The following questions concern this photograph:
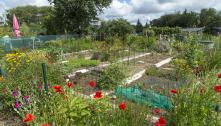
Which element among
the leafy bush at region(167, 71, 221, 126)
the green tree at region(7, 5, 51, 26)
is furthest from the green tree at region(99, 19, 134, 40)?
the green tree at region(7, 5, 51, 26)

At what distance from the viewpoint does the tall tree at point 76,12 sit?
25.9m

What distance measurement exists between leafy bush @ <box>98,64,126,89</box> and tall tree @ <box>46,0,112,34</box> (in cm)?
1937

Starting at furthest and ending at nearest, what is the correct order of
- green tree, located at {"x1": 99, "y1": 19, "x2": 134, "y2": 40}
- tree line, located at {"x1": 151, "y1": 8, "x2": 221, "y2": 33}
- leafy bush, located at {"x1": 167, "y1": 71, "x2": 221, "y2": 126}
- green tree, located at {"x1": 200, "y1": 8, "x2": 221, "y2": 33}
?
tree line, located at {"x1": 151, "y1": 8, "x2": 221, "y2": 33} < green tree, located at {"x1": 200, "y1": 8, "x2": 221, "y2": 33} < green tree, located at {"x1": 99, "y1": 19, "x2": 134, "y2": 40} < leafy bush, located at {"x1": 167, "y1": 71, "x2": 221, "y2": 126}

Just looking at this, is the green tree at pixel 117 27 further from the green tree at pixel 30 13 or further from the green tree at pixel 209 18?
the green tree at pixel 30 13

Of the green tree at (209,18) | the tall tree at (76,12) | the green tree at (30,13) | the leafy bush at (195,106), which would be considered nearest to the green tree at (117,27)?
the tall tree at (76,12)

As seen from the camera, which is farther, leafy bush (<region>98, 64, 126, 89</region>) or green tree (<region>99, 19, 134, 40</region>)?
green tree (<region>99, 19, 134, 40</region>)

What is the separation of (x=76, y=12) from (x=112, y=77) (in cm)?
1995

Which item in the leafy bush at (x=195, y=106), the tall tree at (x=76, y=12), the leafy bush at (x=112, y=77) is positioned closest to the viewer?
the leafy bush at (x=195, y=106)

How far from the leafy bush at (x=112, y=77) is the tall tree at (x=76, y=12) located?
19367 millimetres

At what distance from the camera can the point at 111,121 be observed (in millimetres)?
3744

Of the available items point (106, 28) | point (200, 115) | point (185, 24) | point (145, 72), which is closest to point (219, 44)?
point (145, 72)

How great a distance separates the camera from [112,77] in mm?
6973

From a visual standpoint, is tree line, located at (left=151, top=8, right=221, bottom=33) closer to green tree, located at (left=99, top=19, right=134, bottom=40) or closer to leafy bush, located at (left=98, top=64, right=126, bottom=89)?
green tree, located at (left=99, top=19, right=134, bottom=40)

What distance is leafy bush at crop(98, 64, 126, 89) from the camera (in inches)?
268
